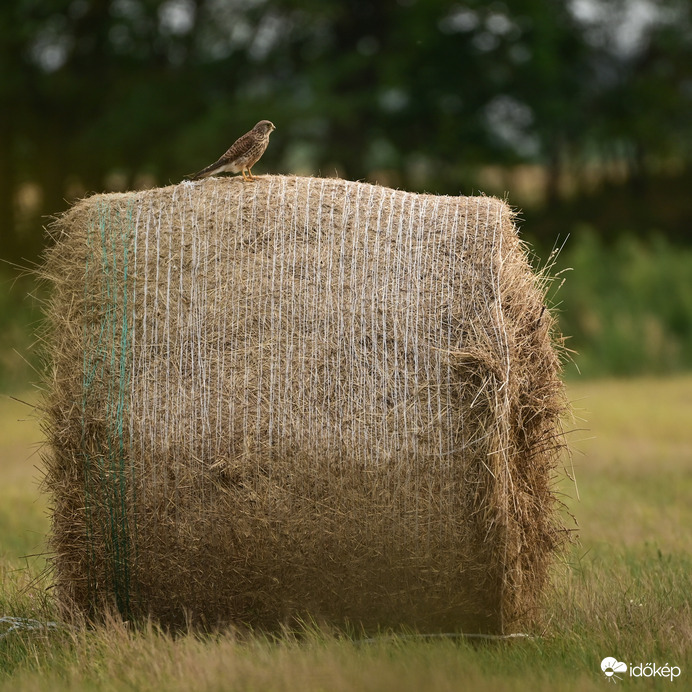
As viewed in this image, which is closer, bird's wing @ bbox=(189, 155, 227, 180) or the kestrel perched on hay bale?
bird's wing @ bbox=(189, 155, 227, 180)

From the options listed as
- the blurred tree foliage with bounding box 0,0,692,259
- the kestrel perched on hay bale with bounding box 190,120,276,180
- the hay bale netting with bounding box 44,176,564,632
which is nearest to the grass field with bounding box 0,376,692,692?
the hay bale netting with bounding box 44,176,564,632

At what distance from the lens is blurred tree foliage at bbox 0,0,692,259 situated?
21531mm

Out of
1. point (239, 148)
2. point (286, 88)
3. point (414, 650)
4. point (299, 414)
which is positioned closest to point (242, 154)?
point (239, 148)

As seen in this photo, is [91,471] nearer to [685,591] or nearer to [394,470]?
[394,470]

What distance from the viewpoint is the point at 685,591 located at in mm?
5219

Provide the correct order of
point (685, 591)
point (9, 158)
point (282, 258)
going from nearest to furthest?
point (282, 258) < point (685, 591) < point (9, 158)

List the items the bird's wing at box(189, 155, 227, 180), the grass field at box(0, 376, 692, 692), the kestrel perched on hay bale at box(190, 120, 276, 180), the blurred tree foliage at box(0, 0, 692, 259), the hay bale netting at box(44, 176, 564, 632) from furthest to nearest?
the blurred tree foliage at box(0, 0, 692, 259)
the kestrel perched on hay bale at box(190, 120, 276, 180)
the bird's wing at box(189, 155, 227, 180)
the hay bale netting at box(44, 176, 564, 632)
the grass field at box(0, 376, 692, 692)

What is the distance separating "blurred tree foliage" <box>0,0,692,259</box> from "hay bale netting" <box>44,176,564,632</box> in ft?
52.4

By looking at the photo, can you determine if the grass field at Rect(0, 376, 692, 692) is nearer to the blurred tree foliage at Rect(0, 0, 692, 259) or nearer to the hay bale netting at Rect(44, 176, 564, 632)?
the hay bale netting at Rect(44, 176, 564, 632)

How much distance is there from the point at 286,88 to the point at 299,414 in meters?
17.5

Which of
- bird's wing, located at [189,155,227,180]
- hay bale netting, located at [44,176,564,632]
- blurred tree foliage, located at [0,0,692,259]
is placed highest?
blurred tree foliage, located at [0,0,692,259]

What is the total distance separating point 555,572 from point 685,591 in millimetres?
621

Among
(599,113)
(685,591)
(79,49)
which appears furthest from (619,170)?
(685,591)

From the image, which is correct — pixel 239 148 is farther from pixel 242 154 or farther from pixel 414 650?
pixel 414 650
